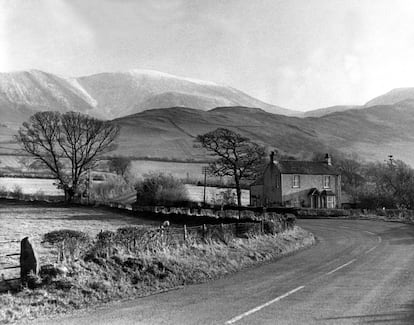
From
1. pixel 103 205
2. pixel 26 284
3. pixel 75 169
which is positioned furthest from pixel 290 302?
pixel 75 169

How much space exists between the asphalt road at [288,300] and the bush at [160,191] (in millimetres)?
57474

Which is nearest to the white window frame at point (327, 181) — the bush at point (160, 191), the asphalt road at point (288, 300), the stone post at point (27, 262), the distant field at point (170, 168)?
the bush at point (160, 191)

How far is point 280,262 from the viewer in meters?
22.1

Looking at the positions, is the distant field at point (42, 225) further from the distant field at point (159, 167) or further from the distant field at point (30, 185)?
the distant field at point (159, 167)

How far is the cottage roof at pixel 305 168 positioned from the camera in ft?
296

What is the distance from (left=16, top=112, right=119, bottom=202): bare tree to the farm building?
29.8 m

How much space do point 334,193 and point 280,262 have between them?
238 ft

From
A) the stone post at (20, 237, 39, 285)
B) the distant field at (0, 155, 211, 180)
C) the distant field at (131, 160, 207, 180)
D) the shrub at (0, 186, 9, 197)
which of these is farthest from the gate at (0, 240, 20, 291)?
the distant field at (0, 155, 211, 180)

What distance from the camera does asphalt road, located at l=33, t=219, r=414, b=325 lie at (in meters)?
11.1

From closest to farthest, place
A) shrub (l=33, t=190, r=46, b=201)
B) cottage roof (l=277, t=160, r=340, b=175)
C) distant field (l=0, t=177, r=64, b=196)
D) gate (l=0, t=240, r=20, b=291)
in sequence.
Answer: gate (l=0, t=240, r=20, b=291), cottage roof (l=277, t=160, r=340, b=175), shrub (l=33, t=190, r=46, b=201), distant field (l=0, t=177, r=64, b=196)

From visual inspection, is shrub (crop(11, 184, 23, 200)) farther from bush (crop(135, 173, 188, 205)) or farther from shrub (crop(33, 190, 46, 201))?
bush (crop(135, 173, 188, 205))

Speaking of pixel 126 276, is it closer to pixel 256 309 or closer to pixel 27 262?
pixel 27 262

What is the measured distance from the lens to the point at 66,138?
9369cm

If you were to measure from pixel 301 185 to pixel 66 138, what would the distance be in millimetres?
43180
